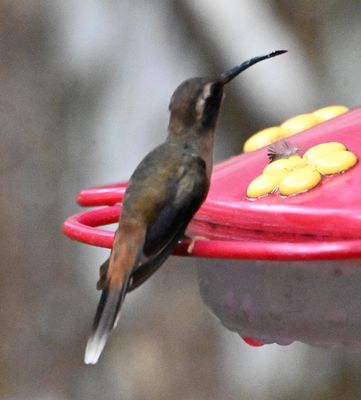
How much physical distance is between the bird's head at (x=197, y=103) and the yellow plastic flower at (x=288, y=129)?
1.37ft

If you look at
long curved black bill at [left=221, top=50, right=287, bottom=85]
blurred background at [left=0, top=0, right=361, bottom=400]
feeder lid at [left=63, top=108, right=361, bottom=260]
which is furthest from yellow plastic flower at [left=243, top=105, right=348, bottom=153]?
blurred background at [left=0, top=0, right=361, bottom=400]

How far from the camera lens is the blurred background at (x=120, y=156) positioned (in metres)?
5.57

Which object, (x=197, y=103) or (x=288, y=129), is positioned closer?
(x=197, y=103)

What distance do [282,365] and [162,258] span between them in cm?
396

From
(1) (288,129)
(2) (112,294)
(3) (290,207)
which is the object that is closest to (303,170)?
(3) (290,207)

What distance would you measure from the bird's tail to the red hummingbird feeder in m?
0.04

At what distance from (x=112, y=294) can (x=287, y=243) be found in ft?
1.32

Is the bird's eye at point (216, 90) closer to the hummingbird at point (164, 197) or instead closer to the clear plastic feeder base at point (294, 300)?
the hummingbird at point (164, 197)

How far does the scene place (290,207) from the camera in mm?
1934

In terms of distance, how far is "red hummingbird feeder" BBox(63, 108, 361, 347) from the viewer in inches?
73.0

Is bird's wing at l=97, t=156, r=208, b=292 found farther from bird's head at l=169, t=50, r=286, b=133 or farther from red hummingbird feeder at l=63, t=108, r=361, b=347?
bird's head at l=169, t=50, r=286, b=133

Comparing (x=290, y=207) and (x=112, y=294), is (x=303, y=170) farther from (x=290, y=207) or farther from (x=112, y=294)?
(x=112, y=294)

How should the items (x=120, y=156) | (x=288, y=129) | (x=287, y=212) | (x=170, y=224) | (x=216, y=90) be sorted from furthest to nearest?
(x=120, y=156)
(x=288, y=129)
(x=216, y=90)
(x=170, y=224)
(x=287, y=212)

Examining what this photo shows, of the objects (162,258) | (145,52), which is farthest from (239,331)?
(145,52)
